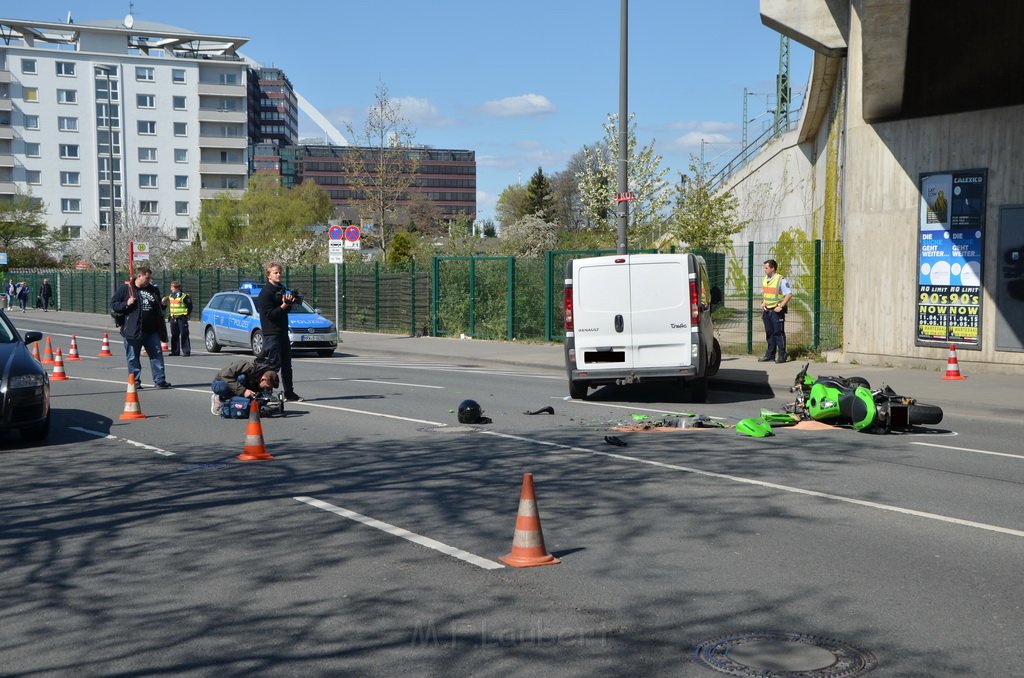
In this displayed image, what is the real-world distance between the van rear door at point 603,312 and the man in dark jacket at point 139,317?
6.47 metres

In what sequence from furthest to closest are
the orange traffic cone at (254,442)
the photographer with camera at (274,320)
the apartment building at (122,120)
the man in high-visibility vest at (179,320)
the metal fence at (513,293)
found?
the apartment building at (122,120), the man in high-visibility vest at (179,320), the metal fence at (513,293), the photographer with camera at (274,320), the orange traffic cone at (254,442)

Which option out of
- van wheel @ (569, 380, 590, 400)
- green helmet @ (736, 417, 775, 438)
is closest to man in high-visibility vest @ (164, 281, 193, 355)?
van wheel @ (569, 380, 590, 400)

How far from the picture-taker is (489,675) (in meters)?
4.57

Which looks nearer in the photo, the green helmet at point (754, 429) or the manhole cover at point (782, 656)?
the manhole cover at point (782, 656)

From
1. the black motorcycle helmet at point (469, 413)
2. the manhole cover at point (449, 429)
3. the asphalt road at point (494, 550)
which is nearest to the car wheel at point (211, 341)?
the asphalt road at point (494, 550)

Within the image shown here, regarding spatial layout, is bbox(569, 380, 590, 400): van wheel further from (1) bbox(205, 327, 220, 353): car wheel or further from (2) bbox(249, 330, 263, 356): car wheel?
(1) bbox(205, 327, 220, 353): car wheel

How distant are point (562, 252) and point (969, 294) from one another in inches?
436

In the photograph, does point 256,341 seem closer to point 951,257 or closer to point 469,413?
point 469,413

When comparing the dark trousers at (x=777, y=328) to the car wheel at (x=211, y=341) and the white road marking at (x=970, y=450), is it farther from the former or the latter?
the car wheel at (x=211, y=341)

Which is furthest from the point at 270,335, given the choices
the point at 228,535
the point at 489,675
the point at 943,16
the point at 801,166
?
the point at 801,166

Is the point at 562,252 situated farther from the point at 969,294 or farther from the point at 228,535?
the point at 228,535

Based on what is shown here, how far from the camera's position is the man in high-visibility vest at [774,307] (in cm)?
1964

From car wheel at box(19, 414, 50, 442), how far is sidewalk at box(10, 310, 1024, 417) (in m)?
10.3

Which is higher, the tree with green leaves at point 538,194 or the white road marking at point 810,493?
the tree with green leaves at point 538,194
